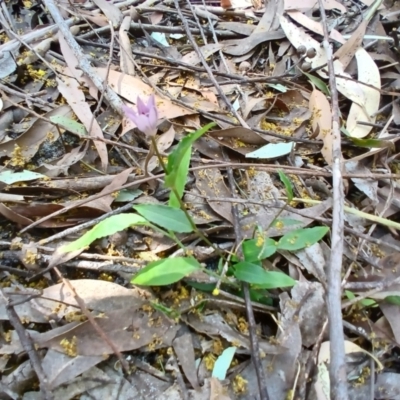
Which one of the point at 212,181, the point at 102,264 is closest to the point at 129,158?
the point at 212,181

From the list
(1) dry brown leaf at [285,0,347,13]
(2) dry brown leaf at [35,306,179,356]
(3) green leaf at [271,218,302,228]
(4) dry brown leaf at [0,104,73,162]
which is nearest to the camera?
(2) dry brown leaf at [35,306,179,356]

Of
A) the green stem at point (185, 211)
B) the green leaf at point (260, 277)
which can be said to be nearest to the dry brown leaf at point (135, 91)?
the green stem at point (185, 211)

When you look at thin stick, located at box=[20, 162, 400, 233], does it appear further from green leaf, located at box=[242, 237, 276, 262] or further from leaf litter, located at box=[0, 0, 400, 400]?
green leaf, located at box=[242, 237, 276, 262]

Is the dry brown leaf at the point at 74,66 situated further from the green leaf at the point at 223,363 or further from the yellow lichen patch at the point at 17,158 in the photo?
the green leaf at the point at 223,363

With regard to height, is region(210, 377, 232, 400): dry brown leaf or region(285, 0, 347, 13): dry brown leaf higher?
region(285, 0, 347, 13): dry brown leaf

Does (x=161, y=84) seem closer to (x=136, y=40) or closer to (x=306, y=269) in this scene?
(x=136, y=40)

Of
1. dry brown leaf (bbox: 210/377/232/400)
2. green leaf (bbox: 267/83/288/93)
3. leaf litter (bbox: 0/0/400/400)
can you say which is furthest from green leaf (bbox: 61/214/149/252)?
green leaf (bbox: 267/83/288/93)
